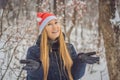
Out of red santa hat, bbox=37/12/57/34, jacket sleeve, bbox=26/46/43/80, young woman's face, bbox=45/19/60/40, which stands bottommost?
jacket sleeve, bbox=26/46/43/80

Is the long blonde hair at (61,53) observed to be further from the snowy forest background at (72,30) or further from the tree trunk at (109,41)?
the tree trunk at (109,41)

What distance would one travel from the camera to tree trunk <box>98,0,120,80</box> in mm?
3459

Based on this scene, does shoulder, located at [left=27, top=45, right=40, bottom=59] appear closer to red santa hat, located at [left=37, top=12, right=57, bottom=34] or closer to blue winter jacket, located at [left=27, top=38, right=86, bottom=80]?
blue winter jacket, located at [left=27, top=38, right=86, bottom=80]

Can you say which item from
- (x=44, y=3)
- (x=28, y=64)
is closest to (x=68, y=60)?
(x=28, y=64)

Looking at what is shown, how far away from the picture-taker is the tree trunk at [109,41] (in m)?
3.46

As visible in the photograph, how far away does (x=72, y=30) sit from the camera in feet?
11.2

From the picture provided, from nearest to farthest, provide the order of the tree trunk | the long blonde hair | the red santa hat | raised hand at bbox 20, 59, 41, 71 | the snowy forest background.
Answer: raised hand at bbox 20, 59, 41, 71, the long blonde hair, the red santa hat, the snowy forest background, the tree trunk

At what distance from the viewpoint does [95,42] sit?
3447mm

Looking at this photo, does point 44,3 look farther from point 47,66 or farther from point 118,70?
point 47,66

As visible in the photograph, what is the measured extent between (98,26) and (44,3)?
65 cm

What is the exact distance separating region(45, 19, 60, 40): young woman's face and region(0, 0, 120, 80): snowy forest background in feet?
5.57

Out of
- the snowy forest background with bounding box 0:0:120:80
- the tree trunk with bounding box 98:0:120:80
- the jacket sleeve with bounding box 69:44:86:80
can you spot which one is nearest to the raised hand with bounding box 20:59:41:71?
A: the jacket sleeve with bounding box 69:44:86:80

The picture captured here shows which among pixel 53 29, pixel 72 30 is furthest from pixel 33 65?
pixel 72 30

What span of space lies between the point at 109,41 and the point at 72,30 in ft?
1.41
